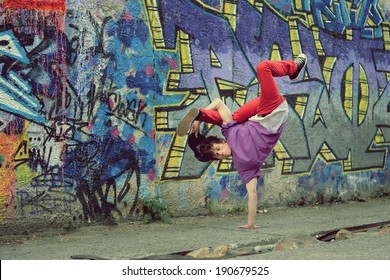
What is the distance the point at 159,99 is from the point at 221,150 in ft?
4.68

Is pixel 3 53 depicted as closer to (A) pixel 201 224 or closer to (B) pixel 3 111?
(B) pixel 3 111

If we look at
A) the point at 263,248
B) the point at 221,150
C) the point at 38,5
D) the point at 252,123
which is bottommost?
the point at 263,248

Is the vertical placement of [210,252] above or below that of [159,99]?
below

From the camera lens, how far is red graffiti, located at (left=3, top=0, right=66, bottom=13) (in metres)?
7.93

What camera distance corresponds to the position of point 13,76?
7941mm

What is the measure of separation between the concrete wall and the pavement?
27 centimetres

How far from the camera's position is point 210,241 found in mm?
7723

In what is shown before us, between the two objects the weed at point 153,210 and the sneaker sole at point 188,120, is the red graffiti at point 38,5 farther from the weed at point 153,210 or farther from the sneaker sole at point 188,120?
the weed at point 153,210

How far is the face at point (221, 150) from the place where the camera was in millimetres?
8117

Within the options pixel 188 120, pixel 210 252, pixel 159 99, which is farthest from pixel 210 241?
pixel 159 99

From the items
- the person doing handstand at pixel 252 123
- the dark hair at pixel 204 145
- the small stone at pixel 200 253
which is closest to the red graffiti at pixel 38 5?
the person doing handstand at pixel 252 123

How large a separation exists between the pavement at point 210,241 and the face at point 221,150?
857mm

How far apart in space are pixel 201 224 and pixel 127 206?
0.94 meters

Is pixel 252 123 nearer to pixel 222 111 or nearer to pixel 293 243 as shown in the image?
pixel 222 111
